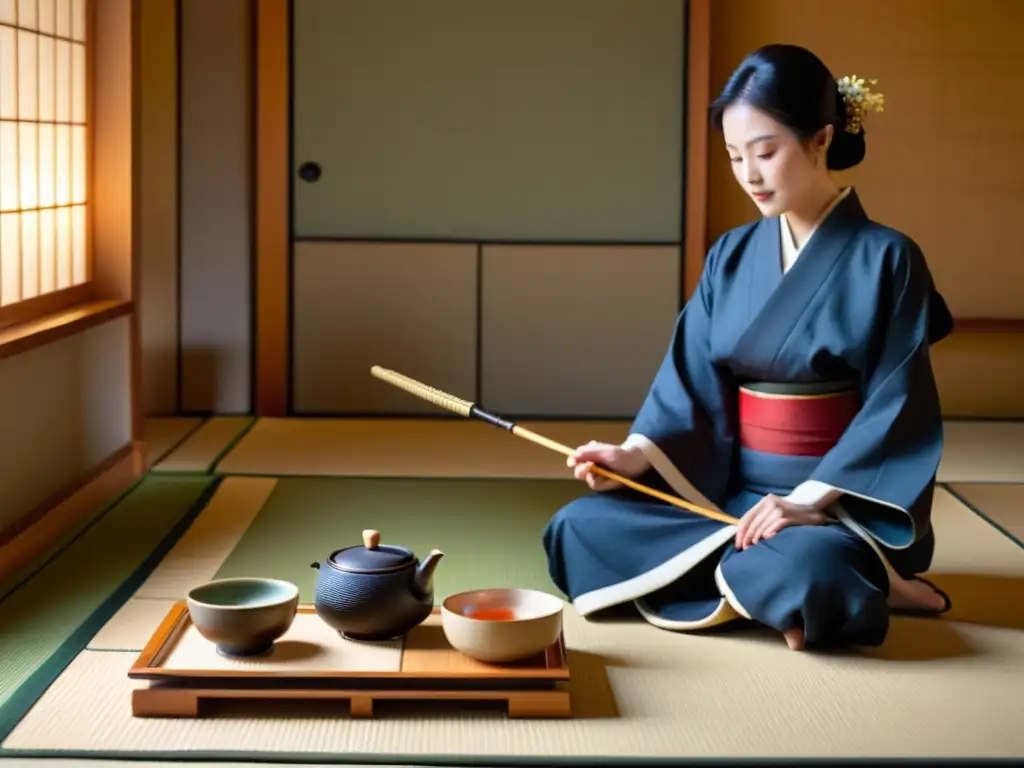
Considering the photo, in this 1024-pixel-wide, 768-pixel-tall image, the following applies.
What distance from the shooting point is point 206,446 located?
16.2 feet

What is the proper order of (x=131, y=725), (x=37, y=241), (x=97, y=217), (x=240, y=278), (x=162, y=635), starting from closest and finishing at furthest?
(x=131, y=725)
(x=162, y=635)
(x=37, y=241)
(x=97, y=217)
(x=240, y=278)

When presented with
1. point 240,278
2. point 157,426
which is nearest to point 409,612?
point 157,426

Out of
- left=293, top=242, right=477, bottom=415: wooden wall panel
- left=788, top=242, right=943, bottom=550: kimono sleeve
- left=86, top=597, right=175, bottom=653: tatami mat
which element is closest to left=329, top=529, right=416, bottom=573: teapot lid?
left=86, top=597, right=175, bottom=653: tatami mat

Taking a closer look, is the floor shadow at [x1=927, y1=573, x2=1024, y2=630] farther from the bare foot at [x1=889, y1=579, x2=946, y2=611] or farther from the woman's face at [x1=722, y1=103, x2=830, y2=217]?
the woman's face at [x1=722, y1=103, x2=830, y2=217]

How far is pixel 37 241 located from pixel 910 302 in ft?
7.74

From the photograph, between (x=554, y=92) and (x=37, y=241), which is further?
(x=554, y=92)

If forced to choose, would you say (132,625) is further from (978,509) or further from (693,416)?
(978,509)

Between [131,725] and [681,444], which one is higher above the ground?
[681,444]

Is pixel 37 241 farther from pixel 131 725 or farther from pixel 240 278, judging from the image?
pixel 131 725

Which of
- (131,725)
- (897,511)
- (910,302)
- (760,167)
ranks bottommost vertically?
(131,725)

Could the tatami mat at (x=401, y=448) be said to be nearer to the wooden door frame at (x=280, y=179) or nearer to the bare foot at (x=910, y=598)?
the wooden door frame at (x=280, y=179)

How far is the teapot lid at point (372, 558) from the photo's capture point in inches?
103

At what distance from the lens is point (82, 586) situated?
3254mm

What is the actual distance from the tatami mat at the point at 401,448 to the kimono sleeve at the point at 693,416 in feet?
4.24
